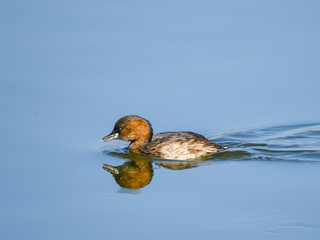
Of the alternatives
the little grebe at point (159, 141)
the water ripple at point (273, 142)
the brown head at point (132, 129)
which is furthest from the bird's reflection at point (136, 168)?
the water ripple at point (273, 142)

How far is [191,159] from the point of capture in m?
12.5

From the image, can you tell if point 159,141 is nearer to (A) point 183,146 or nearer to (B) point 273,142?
(A) point 183,146

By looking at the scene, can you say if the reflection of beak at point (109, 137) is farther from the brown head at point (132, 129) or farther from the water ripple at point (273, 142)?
the water ripple at point (273, 142)

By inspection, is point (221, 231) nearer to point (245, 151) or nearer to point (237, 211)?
point (237, 211)

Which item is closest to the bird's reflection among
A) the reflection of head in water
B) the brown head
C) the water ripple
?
the reflection of head in water

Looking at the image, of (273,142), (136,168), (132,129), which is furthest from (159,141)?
(273,142)

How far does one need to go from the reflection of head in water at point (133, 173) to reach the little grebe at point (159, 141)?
38 cm

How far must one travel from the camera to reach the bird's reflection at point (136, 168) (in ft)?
36.5

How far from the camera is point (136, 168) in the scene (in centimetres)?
1203

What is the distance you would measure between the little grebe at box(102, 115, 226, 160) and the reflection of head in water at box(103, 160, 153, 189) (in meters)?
0.38

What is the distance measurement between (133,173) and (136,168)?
1.08 ft

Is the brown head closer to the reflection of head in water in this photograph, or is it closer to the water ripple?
the reflection of head in water

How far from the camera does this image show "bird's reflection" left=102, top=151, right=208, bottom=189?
11133 millimetres

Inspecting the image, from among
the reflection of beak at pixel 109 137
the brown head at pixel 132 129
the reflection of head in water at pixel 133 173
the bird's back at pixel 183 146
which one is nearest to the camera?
the reflection of head in water at pixel 133 173
